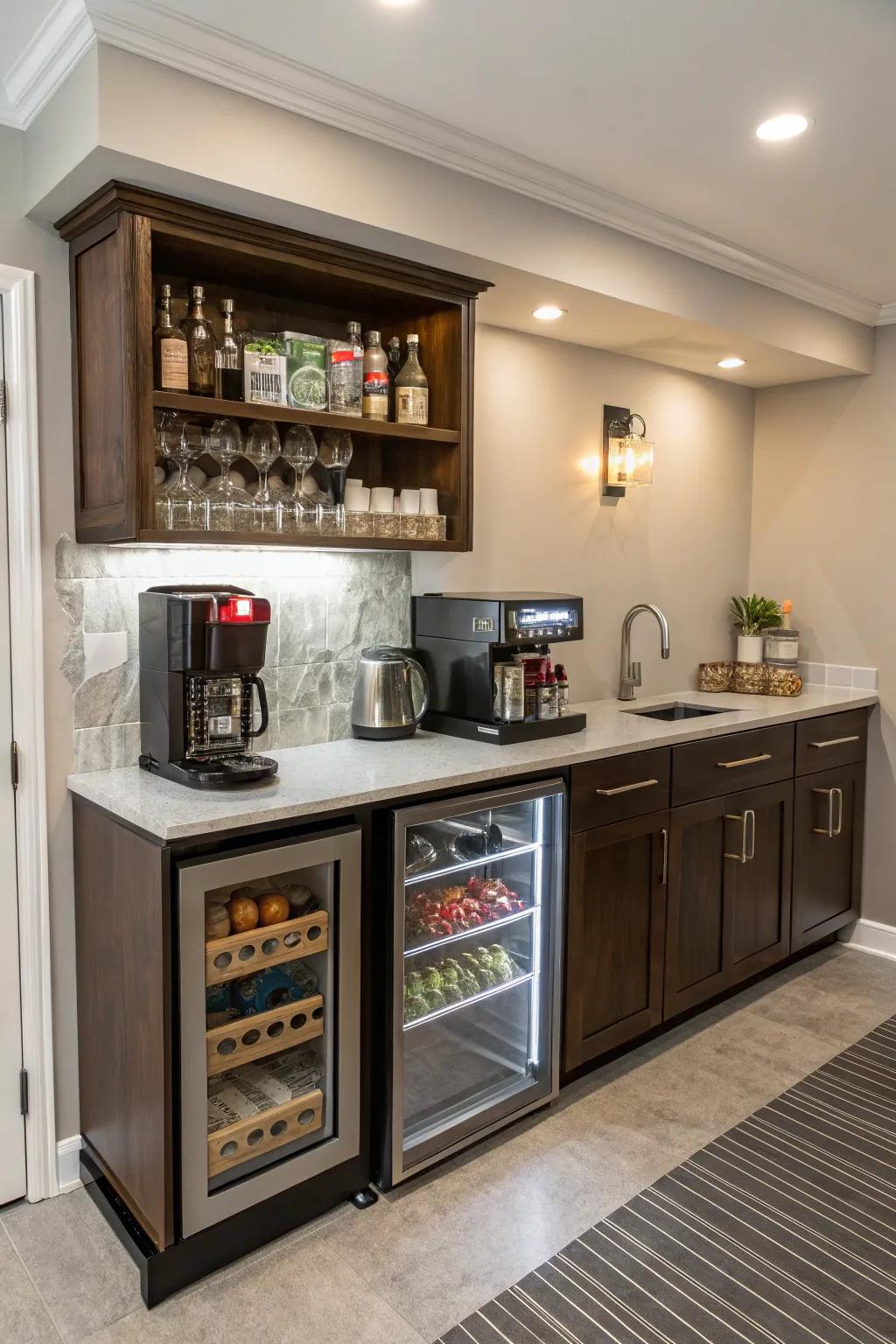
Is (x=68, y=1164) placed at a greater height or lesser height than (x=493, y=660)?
lesser

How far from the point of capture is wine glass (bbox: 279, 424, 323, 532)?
2469mm

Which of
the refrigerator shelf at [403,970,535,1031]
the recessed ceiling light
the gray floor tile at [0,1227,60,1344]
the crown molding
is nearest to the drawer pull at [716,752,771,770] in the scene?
the refrigerator shelf at [403,970,535,1031]

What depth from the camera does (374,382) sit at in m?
2.61

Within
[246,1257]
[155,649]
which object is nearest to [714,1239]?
[246,1257]

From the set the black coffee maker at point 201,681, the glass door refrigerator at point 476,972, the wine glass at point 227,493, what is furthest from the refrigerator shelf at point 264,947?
the wine glass at point 227,493

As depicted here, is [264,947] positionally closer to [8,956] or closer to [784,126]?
[8,956]

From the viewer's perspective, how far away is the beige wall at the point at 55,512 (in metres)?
2.19

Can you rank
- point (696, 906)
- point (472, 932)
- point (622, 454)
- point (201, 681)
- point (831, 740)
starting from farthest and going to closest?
point (831, 740)
point (622, 454)
point (696, 906)
point (472, 932)
point (201, 681)

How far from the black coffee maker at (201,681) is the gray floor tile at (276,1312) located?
103cm

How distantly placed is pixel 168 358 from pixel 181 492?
30cm

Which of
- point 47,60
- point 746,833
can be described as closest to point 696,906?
point 746,833

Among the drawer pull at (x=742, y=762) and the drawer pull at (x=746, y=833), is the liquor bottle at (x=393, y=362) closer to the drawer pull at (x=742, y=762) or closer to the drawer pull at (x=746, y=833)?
the drawer pull at (x=742, y=762)

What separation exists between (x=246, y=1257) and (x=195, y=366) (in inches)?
78.7

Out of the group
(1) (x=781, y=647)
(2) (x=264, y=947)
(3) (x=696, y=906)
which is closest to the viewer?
(2) (x=264, y=947)
